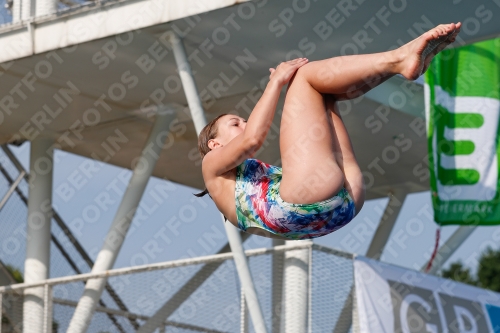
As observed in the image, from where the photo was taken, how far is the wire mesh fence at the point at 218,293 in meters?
9.09

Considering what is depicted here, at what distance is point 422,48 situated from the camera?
16.1ft

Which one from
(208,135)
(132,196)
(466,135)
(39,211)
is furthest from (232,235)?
(208,135)

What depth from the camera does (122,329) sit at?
1071 cm

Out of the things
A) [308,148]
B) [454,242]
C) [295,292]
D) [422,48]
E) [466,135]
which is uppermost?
[466,135]

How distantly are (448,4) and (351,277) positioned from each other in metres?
2.84

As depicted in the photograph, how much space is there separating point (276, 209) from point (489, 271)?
4559cm

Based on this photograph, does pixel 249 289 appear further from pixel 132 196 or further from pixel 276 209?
pixel 276 209

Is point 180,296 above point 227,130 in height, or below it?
above

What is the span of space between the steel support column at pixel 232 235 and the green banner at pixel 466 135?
264 cm

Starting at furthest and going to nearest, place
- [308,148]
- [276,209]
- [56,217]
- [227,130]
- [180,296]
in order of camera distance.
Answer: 1. [56,217]
2. [180,296]
3. [227,130]
4. [276,209]
5. [308,148]

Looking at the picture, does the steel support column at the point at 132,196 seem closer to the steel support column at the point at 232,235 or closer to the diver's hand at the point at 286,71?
the steel support column at the point at 232,235

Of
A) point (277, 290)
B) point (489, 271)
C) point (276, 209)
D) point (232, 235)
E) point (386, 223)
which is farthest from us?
point (489, 271)

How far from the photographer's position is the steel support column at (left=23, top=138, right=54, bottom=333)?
1357 centimetres

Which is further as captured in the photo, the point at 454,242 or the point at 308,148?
the point at 454,242
